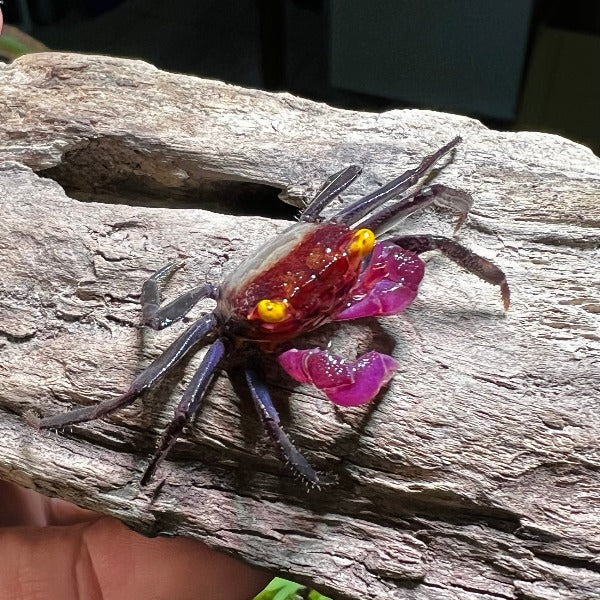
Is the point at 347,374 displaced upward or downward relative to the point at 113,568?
upward

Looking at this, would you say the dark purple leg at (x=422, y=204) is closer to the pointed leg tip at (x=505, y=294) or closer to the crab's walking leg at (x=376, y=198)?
the crab's walking leg at (x=376, y=198)

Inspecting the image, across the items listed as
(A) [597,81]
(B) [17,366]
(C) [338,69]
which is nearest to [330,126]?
(B) [17,366]

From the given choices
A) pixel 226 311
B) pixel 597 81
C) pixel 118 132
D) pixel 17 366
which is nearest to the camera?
pixel 226 311

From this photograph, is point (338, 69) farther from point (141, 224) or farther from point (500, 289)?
point (500, 289)

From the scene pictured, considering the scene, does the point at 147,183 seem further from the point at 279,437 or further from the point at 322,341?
the point at 279,437

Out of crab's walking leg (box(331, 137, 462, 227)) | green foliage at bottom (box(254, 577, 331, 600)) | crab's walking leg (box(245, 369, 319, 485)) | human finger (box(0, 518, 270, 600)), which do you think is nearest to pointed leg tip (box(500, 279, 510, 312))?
crab's walking leg (box(331, 137, 462, 227))

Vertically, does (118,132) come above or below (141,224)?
above

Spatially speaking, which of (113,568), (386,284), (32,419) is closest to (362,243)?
(386,284)

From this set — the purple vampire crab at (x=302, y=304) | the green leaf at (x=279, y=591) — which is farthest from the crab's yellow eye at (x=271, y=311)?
the green leaf at (x=279, y=591)
